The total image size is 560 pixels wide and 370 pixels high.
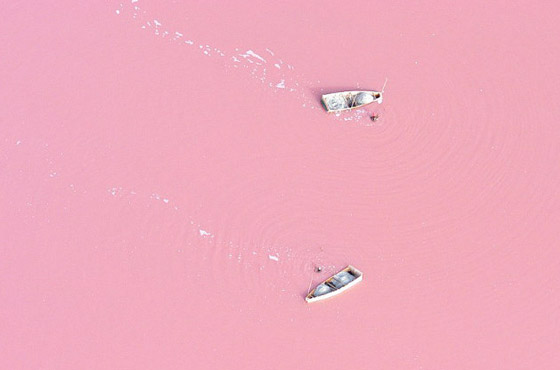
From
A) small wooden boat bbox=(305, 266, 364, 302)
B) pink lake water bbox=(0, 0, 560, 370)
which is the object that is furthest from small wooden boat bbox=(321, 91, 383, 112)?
small wooden boat bbox=(305, 266, 364, 302)

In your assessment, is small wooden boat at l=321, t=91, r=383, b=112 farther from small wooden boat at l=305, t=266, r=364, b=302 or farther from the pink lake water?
small wooden boat at l=305, t=266, r=364, b=302

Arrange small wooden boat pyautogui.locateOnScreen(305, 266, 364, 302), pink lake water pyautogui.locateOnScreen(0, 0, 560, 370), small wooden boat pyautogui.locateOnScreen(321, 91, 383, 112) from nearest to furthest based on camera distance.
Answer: pink lake water pyautogui.locateOnScreen(0, 0, 560, 370)
small wooden boat pyautogui.locateOnScreen(305, 266, 364, 302)
small wooden boat pyautogui.locateOnScreen(321, 91, 383, 112)

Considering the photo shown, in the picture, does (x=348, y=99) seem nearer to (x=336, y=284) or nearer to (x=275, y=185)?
(x=275, y=185)

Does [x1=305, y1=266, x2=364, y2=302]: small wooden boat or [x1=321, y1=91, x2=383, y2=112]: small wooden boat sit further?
[x1=321, y1=91, x2=383, y2=112]: small wooden boat

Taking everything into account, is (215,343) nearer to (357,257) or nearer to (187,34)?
(357,257)

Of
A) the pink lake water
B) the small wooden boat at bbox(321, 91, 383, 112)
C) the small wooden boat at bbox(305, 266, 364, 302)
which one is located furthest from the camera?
the small wooden boat at bbox(321, 91, 383, 112)

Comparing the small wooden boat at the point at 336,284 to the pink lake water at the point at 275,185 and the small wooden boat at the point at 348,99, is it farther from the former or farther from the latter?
the small wooden boat at the point at 348,99

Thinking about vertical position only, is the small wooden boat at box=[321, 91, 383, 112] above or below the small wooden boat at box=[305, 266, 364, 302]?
above
